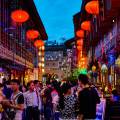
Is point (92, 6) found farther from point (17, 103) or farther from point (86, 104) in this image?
point (86, 104)

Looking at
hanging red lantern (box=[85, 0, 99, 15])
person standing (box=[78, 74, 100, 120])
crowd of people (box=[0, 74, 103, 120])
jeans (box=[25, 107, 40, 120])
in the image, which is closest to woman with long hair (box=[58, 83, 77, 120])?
crowd of people (box=[0, 74, 103, 120])

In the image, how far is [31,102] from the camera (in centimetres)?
1928

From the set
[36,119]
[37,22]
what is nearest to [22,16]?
[36,119]

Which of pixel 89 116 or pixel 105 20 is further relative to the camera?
pixel 105 20

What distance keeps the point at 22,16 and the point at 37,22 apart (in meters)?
44.2

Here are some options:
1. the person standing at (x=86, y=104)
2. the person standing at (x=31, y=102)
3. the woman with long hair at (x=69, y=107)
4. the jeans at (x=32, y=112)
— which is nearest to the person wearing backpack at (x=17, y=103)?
the woman with long hair at (x=69, y=107)

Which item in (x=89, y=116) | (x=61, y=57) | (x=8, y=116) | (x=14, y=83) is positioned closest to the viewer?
(x=89, y=116)

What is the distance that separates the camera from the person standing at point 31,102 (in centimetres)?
1911

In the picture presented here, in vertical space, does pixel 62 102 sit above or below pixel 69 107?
above

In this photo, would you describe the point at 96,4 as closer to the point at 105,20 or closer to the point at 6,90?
the point at 105,20

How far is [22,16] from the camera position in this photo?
1031 inches

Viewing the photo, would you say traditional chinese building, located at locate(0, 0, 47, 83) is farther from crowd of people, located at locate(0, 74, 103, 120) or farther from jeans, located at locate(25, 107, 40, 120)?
crowd of people, located at locate(0, 74, 103, 120)

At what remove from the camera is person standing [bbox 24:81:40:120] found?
62.7 ft

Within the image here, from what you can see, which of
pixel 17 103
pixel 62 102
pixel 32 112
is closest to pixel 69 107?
pixel 62 102
